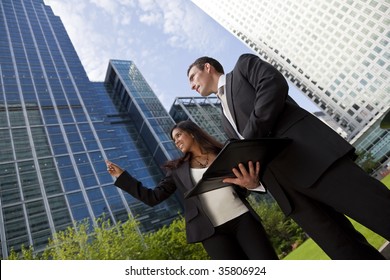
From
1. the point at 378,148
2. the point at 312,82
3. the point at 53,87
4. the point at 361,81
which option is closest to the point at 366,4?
the point at 361,81

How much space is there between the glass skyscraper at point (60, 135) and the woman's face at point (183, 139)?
25834 millimetres

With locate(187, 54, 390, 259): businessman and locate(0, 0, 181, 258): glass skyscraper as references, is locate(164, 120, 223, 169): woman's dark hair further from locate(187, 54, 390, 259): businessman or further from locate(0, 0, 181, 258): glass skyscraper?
locate(0, 0, 181, 258): glass skyscraper

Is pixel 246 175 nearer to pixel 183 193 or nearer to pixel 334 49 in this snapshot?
pixel 183 193

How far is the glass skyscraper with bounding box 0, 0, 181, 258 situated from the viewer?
43.6 meters

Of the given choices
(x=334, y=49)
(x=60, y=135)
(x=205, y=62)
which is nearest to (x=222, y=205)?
(x=205, y=62)

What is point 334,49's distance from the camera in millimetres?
71875

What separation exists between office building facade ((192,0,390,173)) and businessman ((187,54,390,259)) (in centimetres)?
5661

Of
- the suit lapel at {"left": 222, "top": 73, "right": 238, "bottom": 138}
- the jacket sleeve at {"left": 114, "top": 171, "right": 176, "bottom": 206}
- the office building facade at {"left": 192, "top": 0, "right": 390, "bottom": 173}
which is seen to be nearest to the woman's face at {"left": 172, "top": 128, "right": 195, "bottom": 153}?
the jacket sleeve at {"left": 114, "top": 171, "right": 176, "bottom": 206}

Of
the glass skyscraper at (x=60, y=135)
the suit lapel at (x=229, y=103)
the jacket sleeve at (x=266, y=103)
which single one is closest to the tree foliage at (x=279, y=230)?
the glass skyscraper at (x=60, y=135)

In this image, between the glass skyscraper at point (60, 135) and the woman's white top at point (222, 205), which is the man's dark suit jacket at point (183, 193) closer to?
the woman's white top at point (222, 205)

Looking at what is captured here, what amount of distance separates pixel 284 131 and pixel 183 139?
3.95 ft

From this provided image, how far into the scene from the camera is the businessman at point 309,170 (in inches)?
78.0

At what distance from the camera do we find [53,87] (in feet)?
214

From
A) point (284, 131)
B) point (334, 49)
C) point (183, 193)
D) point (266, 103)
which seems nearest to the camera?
point (266, 103)
